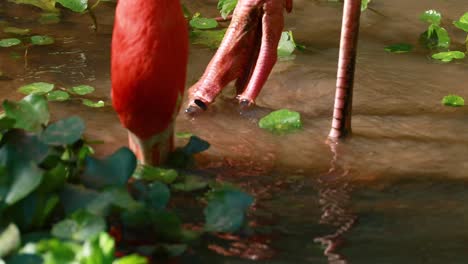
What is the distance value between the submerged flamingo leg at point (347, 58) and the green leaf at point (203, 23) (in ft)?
3.83

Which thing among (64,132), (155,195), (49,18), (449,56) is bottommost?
(49,18)

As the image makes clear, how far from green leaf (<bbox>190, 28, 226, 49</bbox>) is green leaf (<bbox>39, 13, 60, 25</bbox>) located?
22.1 inches

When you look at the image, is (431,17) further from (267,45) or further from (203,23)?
(267,45)

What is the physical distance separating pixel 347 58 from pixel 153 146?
31.0 inches

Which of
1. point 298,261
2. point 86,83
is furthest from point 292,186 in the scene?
point 86,83

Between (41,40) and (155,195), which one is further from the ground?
(155,195)

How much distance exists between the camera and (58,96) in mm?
3102

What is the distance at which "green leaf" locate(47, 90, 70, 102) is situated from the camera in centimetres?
310

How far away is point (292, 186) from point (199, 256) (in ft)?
1.81

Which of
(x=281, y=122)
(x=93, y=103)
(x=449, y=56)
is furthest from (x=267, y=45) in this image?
(x=449, y=56)

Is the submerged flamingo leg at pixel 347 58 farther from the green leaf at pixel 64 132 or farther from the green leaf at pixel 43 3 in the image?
the green leaf at pixel 43 3

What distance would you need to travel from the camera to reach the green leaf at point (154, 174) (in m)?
2.21

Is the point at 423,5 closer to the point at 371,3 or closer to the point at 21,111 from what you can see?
the point at 371,3

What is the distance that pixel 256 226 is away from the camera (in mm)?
2160
